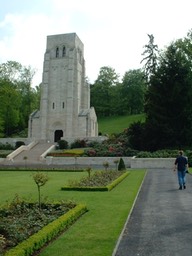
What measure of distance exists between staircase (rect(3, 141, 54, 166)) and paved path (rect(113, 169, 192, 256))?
2824cm

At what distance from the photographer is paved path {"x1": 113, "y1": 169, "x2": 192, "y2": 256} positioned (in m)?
6.53

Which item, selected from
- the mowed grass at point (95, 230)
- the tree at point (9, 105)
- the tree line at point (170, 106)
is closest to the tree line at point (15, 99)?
the tree at point (9, 105)

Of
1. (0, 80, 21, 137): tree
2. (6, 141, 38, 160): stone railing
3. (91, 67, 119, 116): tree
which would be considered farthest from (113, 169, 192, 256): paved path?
(91, 67, 119, 116): tree

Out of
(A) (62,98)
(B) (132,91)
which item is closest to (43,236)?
(A) (62,98)

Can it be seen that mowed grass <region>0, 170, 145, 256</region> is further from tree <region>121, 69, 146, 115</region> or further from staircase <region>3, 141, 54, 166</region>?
tree <region>121, 69, 146, 115</region>

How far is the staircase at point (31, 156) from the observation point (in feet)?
137

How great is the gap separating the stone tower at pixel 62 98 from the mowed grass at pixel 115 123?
496 inches

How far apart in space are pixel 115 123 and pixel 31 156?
34876 millimetres

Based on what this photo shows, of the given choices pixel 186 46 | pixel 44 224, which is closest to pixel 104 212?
pixel 44 224

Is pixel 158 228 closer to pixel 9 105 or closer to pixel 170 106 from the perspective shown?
pixel 170 106

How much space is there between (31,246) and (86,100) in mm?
55587

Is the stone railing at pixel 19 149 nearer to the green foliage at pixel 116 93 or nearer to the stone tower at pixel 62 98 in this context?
the stone tower at pixel 62 98

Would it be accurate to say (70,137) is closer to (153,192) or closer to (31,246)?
(153,192)

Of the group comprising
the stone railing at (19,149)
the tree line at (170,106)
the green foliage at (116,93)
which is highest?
the green foliage at (116,93)
